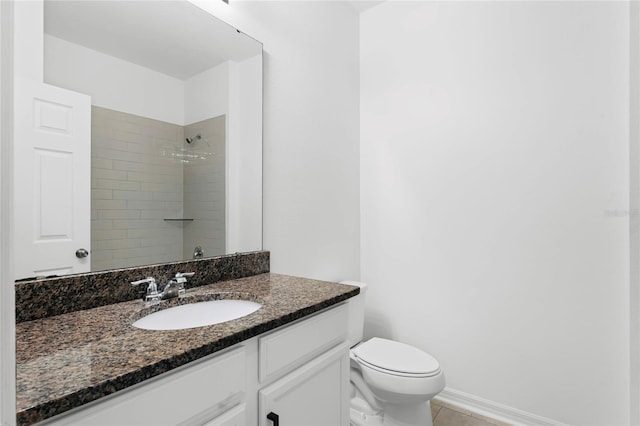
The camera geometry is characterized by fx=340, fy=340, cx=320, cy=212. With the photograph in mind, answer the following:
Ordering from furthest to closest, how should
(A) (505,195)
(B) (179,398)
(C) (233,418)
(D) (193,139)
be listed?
(A) (505,195) < (D) (193,139) < (C) (233,418) < (B) (179,398)

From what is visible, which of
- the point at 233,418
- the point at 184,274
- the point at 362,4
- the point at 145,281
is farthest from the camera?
the point at 362,4

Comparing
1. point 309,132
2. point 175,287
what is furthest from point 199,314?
point 309,132

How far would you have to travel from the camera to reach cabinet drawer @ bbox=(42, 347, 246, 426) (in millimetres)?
592

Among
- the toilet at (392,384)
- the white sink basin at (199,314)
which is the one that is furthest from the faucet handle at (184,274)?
the toilet at (392,384)

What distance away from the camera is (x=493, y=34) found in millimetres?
1896

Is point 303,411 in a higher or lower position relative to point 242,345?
lower

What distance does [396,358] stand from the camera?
1669 millimetres

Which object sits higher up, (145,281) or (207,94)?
(207,94)

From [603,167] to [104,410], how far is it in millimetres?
2080

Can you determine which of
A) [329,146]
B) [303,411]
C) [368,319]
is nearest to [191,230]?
[303,411]

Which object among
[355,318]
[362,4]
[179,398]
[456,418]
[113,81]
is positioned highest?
[362,4]

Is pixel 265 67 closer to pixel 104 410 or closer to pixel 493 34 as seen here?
pixel 493 34

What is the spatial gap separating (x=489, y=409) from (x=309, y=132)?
6.12 ft

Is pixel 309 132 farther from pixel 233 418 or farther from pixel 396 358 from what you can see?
pixel 233 418
